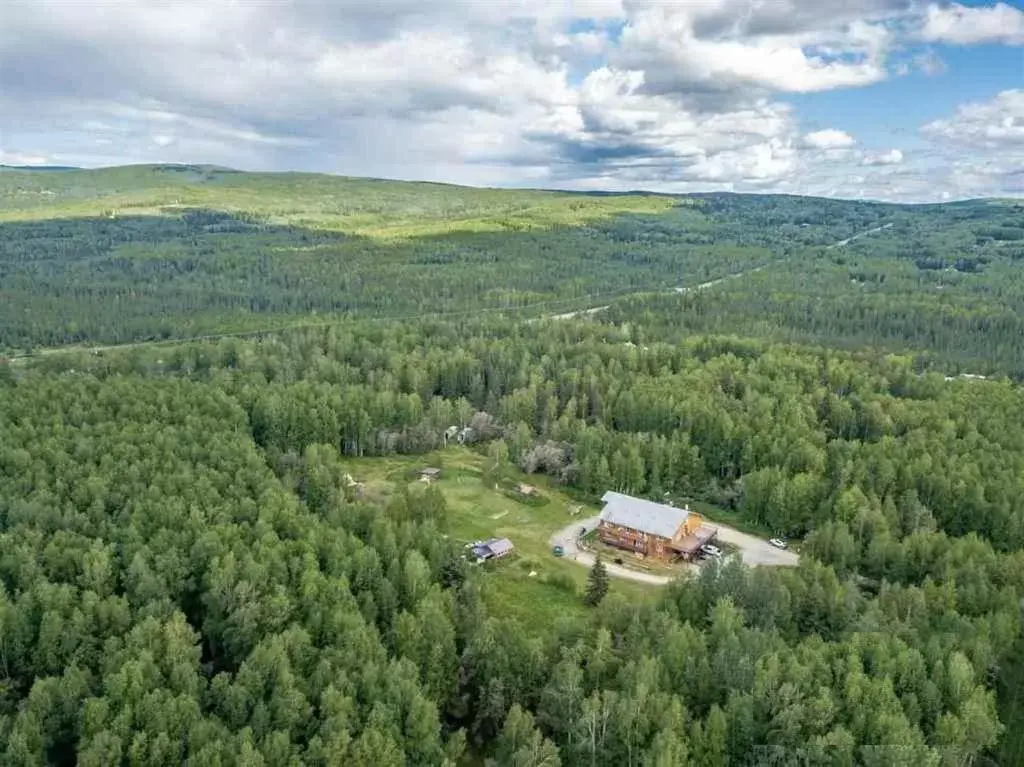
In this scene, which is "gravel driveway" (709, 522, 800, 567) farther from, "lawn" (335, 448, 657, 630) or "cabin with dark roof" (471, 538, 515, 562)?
"cabin with dark roof" (471, 538, 515, 562)

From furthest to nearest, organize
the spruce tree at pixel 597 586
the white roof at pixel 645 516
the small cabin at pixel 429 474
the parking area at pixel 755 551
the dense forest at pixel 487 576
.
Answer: the small cabin at pixel 429 474
the parking area at pixel 755 551
the white roof at pixel 645 516
the spruce tree at pixel 597 586
the dense forest at pixel 487 576

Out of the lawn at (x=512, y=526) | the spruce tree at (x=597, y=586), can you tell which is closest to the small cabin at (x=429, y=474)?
the lawn at (x=512, y=526)

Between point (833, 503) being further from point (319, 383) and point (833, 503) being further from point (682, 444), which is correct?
point (319, 383)

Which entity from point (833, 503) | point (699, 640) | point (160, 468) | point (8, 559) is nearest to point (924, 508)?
point (833, 503)

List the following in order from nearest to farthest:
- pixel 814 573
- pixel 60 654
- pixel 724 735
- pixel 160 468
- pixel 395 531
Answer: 1. pixel 724 735
2. pixel 60 654
3. pixel 814 573
4. pixel 395 531
5. pixel 160 468

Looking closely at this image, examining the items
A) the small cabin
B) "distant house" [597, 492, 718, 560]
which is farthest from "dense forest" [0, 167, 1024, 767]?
"distant house" [597, 492, 718, 560]

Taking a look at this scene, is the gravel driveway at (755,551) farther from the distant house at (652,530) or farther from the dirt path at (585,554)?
the dirt path at (585,554)
